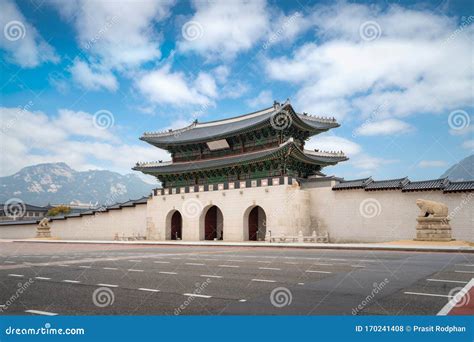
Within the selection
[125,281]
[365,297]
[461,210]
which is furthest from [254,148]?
[365,297]

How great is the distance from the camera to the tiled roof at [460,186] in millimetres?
25125

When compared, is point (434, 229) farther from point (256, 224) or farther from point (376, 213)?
point (256, 224)

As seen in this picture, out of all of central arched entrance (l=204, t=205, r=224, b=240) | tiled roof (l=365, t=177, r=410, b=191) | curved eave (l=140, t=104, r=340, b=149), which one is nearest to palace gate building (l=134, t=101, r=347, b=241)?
central arched entrance (l=204, t=205, r=224, b=240)

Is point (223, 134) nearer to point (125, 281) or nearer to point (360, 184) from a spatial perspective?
point (360, 184)

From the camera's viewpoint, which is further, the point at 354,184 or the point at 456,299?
the point at 354,184

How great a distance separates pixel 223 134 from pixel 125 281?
94.8 ft

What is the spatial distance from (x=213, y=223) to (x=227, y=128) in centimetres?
1069
